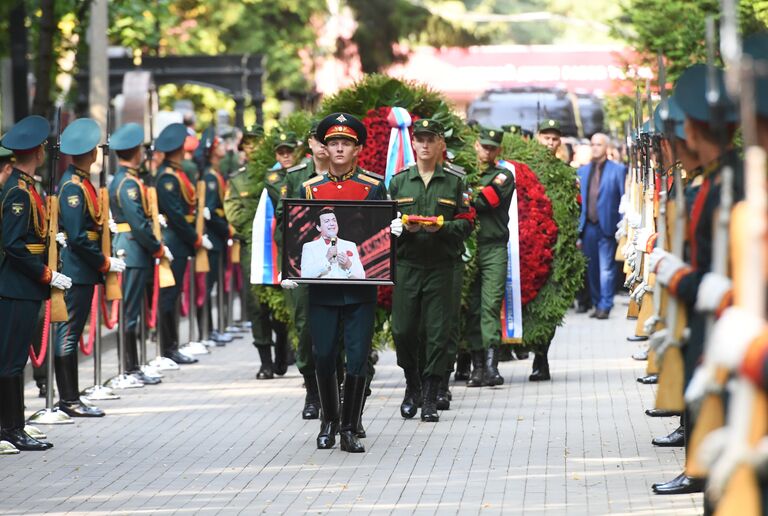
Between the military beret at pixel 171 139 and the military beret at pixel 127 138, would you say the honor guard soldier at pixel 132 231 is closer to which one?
the military beret at pixel 127 138

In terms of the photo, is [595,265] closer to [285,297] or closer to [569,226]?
[569,226]

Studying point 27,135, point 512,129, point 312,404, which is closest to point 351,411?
point 312,404

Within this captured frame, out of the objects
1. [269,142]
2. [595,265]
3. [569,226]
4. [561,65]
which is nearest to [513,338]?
[569,226]

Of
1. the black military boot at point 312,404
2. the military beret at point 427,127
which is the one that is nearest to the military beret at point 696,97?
the military beret at point 427,127

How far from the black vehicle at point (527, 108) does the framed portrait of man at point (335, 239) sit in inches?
557

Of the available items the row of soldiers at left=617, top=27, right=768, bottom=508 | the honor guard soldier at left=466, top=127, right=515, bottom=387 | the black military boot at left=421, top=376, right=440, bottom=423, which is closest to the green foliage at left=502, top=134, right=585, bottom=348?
the honor guard soldier at left=466, top=127, right=515, bottom=387

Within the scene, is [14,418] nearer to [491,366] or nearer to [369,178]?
[369,178]

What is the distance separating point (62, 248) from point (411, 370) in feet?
8.71

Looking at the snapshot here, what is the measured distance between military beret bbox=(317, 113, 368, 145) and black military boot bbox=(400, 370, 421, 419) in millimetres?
2276

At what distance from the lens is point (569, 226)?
585 inches

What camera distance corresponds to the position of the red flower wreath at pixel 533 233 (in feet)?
47.9

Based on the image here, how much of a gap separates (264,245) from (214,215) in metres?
4.51

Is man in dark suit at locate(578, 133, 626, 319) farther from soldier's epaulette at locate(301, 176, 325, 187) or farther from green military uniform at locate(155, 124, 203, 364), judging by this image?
soldier's epaulette at locate(301, 176, 325, 187)

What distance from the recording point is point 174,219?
16.3 m
